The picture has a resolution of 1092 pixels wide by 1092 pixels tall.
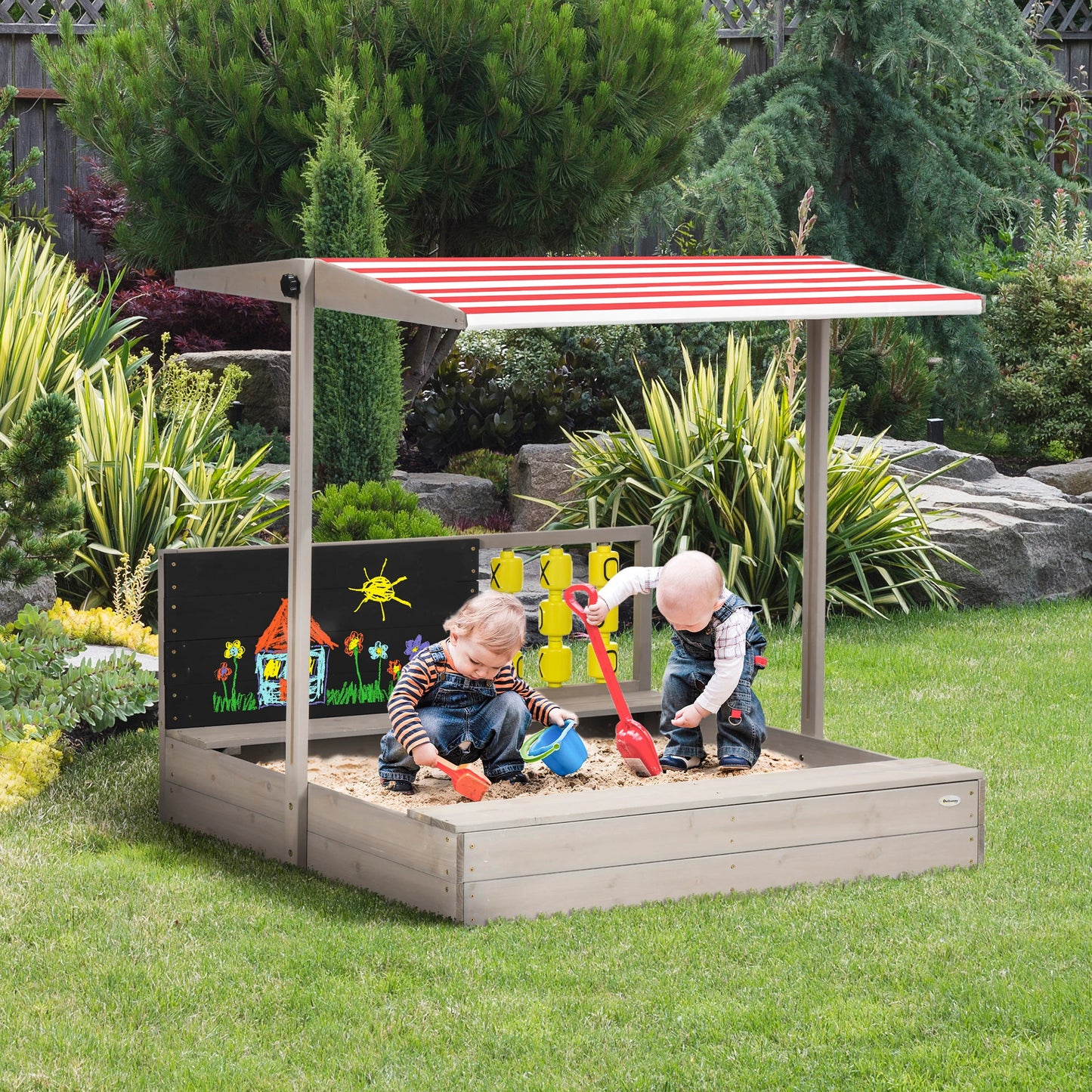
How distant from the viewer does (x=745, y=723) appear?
15.7 ft

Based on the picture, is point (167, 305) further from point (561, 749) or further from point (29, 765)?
point (561, 749)

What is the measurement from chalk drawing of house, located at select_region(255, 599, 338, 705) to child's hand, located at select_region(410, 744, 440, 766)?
913 millimetres

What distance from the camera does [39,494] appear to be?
16.1 ft

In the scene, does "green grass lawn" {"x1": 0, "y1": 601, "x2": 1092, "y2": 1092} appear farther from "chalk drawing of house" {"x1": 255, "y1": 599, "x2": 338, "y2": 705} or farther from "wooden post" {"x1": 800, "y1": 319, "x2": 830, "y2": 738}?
"wooden post" {"x1": 800, "y1": 319, "x2": 830, "y2": 738}

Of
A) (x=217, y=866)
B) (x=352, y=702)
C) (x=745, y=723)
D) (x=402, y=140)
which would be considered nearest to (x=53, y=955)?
(x=217, y=866)

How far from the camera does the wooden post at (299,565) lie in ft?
13.5

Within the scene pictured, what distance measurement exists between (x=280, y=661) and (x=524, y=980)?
1.92 m

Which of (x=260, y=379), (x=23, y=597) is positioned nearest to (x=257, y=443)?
(x=260, y=379)

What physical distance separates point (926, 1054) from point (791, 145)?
1053 cm

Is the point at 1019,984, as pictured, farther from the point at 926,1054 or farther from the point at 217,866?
the point at 217,866

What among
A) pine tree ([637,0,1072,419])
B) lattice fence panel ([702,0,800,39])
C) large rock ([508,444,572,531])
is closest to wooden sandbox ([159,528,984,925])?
large rock ([508,444,572,531])

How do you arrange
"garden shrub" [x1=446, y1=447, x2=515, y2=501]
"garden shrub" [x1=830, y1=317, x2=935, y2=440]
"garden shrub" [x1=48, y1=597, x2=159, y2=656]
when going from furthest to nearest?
"garden shrub" [x1=830, y1=317, x2=935, y2=440]
"garden shrub" [x1=446, y1=447, x2=515, y2=501]
"garden shrub" [x1=48, y1=597, x2=159, y2=656]

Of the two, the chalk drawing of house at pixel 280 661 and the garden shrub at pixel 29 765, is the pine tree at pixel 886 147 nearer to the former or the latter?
the chalk drawing of house at pixel 280 661

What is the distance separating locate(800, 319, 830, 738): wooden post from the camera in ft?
16.7
